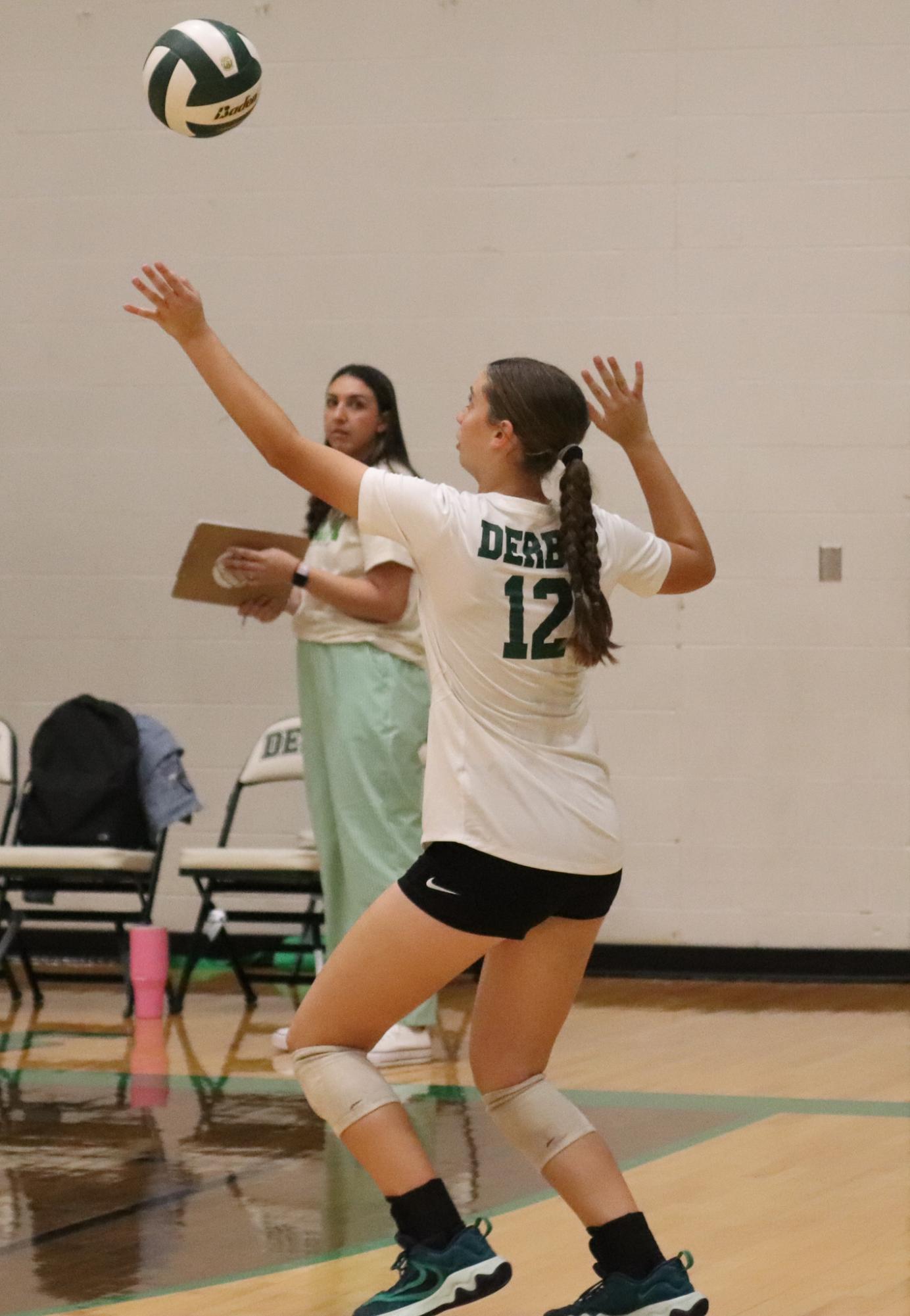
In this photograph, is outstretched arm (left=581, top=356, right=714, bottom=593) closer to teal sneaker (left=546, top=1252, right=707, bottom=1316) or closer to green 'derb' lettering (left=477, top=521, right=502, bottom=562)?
green 'derb' lettering (left=477, top=521, right=502, bottom=562)

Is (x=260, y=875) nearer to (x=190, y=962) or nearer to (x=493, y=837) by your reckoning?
(x=190, y=962)

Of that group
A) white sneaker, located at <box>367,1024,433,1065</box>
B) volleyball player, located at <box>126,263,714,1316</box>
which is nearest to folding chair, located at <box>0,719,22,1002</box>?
white sneaker, located at <box>367,1024,433,1065</box>

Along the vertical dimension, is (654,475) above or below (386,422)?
below

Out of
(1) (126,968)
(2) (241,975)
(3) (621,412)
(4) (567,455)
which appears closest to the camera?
(4) (567,455)

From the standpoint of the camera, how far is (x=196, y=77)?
370cm

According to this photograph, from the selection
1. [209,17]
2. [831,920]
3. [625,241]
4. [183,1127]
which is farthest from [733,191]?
[183,1127]

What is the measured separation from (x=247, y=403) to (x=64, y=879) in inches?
179

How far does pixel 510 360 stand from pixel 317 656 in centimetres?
277

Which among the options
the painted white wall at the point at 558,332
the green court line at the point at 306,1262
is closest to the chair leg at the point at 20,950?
the painted white wall at the point at 558,332

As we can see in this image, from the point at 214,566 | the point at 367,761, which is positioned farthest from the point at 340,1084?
the point at 367,761

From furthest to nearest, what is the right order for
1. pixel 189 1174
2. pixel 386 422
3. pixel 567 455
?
pixel 386 422 < pixel 189 1174 < pixel 567 455

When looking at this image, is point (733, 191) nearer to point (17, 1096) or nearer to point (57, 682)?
point (57, 682)

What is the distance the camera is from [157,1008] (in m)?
6.95

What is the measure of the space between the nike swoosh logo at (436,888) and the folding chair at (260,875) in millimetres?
3953
